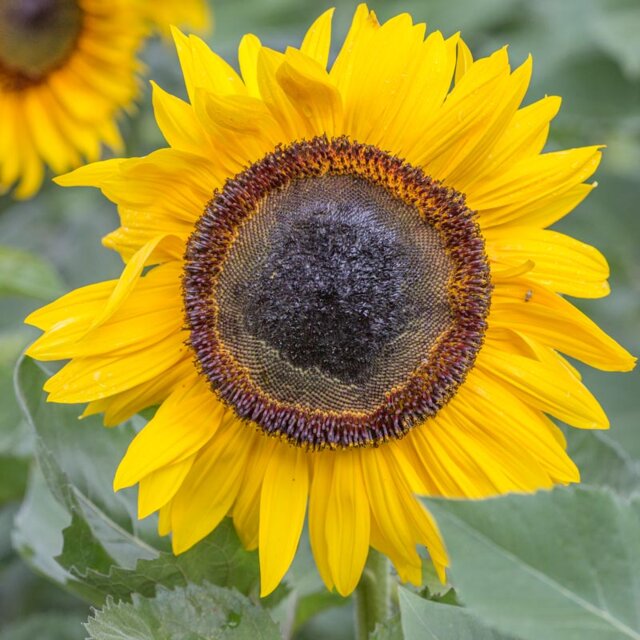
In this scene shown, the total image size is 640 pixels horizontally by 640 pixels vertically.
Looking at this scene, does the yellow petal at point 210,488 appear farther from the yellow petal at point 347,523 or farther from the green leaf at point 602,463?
the green leaf at point 602,463

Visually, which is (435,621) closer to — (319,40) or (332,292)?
(332,292)

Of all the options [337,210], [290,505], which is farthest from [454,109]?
[290,505]

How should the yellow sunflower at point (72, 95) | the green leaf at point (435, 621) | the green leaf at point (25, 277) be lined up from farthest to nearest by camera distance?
the yellow sunflower at point (72, 95)
the green leaf at point (25, 277)
the green leaf at point (435, 621)

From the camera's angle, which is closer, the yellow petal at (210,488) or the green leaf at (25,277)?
the yellow petal at (210,488)

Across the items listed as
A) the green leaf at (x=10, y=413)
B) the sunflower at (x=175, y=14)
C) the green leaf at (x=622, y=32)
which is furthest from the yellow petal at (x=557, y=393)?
the sunflower at (x=175, y=14)

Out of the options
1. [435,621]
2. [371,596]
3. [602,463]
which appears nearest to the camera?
[435,621]

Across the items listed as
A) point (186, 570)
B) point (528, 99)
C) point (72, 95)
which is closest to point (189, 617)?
point (186, 570)

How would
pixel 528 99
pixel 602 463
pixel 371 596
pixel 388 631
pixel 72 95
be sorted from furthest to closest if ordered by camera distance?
pixel 528 99 → pixel 72 95 → pixel 602 463 → pixel 371 596 → pixel 388 631

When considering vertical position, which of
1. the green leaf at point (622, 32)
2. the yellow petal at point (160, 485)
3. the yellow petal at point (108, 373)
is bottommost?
the yellow petal at point (160, 485)
